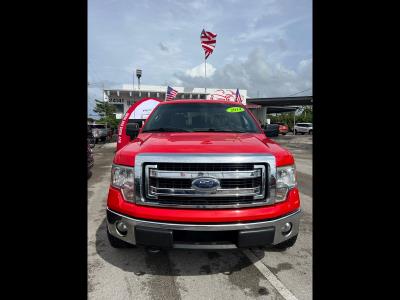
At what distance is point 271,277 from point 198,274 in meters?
0.71

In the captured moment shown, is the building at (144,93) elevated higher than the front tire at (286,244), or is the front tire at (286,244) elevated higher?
the building at (144,93)

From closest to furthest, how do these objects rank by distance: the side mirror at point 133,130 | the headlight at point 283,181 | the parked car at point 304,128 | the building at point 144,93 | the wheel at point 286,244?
the headlight at point 283,181, the wheel at point 286,244, the side mirror at point 133,130, the building at point 144,93, the parked car at point 304,128

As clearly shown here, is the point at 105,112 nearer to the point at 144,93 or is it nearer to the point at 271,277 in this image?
Answer: the point at 144,93

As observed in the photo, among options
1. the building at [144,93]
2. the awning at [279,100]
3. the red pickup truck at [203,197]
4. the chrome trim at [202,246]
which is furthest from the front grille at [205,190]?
the awning at [279,100]

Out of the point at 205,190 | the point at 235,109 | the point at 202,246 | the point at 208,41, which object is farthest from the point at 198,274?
the point at 208,41

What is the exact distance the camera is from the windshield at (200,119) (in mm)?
3590

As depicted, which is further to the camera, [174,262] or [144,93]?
[144,93]

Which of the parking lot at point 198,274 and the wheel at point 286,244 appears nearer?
the parking lot at point 198,274

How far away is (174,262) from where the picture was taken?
2846 mm

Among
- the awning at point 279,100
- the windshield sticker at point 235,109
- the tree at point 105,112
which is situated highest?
the awning at point 279,100

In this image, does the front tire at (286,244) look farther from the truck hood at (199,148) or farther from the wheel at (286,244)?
the truck hood at (199,148)
